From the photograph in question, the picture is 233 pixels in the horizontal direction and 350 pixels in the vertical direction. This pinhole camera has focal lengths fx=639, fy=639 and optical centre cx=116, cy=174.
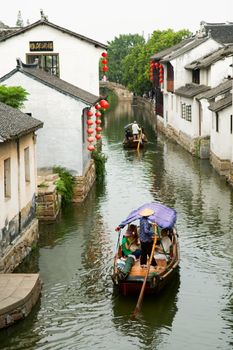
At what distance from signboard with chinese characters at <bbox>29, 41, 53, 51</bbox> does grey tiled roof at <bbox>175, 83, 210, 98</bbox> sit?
11.4 metres

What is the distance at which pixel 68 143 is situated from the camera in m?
28.3

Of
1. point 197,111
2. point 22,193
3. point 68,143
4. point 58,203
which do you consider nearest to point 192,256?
point 22,193

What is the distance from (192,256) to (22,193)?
5.81 meters

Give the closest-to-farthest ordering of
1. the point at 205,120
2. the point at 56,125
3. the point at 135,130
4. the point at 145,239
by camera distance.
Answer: the point at 145,239, the point at 56,125, the point at 205,120, the point at 135,130

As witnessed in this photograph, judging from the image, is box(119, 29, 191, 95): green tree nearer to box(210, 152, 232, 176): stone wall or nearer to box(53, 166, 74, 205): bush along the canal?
box(210, 152, 232, 176): stone wall

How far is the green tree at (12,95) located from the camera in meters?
25.6

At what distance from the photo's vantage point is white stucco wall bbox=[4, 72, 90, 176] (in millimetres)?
27906

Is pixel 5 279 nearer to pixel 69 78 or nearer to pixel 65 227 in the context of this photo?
pixel 65 227

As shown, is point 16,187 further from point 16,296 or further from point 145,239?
point 16,296

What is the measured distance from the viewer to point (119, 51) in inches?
5153

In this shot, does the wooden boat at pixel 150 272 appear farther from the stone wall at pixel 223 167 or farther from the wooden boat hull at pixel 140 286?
the stone wall at pixel 223 167

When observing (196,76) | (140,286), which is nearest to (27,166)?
(140,286)

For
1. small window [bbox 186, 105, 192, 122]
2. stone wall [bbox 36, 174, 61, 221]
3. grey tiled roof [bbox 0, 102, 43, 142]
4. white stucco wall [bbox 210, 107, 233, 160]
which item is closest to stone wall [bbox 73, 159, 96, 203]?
stone wall [bbox 36, 174, 61, 221]

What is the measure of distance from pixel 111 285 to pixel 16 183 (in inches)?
172
